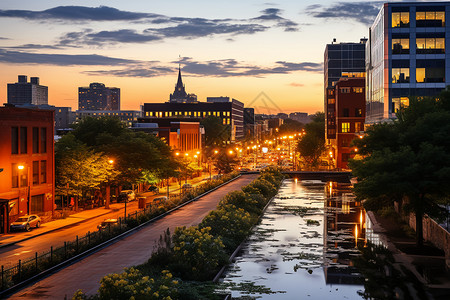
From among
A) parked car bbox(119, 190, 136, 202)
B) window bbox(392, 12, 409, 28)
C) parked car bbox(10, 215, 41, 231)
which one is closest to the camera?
parked car bbox(10, 215, 41, 231)

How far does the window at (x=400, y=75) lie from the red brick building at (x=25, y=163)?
49.2 m

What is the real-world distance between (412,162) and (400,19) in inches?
2002

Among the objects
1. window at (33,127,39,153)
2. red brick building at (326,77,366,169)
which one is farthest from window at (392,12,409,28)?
red brick building at (326,77,366,169)

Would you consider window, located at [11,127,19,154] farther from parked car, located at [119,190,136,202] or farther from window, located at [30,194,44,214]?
parked car, located at [119,190,136,202]

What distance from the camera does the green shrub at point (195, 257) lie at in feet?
100

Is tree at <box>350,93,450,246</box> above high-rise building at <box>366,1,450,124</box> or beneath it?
beneath

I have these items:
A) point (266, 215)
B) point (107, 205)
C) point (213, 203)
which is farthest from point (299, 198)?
point (107, 205)

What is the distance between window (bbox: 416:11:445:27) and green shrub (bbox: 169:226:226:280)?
6203 centimetres

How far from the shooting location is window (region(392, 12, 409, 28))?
82125 millimetres

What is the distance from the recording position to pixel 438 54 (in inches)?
3219

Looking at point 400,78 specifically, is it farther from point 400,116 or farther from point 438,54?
point 400,116

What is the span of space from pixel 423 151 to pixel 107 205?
46.3 m

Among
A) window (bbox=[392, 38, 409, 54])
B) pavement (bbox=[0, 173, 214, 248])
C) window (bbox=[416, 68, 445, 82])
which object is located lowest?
pavement (bbox=[0, 173, 214, 248])

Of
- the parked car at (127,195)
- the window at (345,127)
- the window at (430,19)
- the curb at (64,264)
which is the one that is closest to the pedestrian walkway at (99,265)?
the curb at (64,264)
